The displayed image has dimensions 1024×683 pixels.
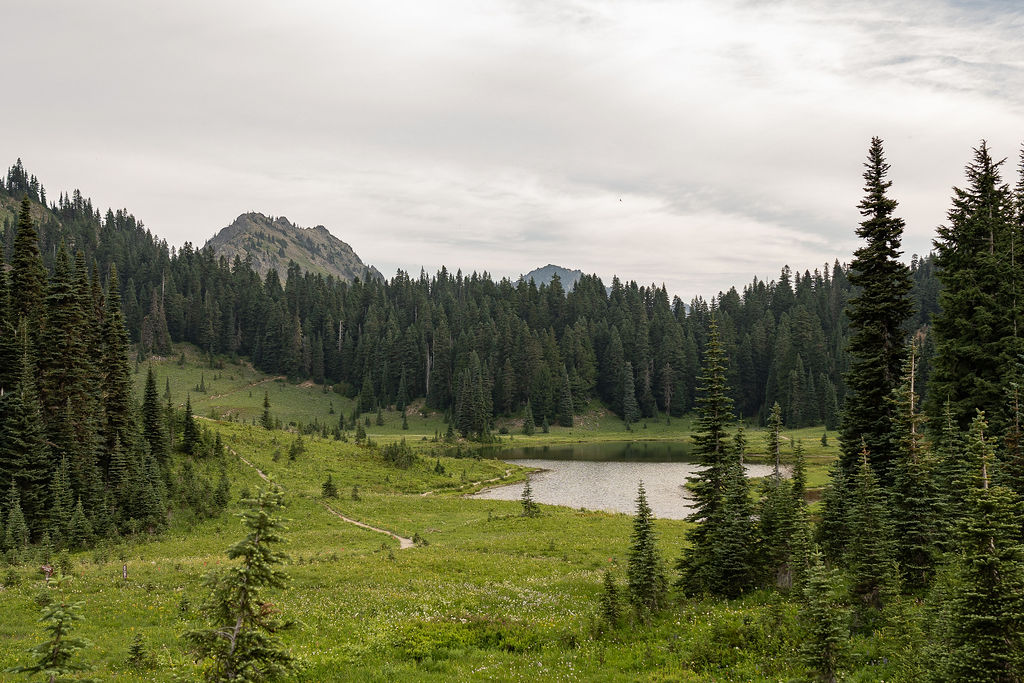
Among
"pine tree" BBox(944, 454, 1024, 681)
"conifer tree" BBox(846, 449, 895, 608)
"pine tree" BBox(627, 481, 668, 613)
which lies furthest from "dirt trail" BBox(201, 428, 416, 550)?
"pine tree" BBox(944, 454, 1024, 681)

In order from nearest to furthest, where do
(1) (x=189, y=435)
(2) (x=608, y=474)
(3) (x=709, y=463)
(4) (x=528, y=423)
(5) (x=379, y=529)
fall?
(3) (x=709, y=463) < (5) (x=379, y=529) < (1) (x=189, y=435) < (2) (x=608, y=474) < (4) (x=528, y=423)

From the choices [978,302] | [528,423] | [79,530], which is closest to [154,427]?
[79,530]

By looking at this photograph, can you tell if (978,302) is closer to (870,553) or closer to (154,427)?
(870,553)

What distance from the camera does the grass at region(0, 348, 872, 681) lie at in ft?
53.5

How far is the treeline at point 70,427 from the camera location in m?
38.5

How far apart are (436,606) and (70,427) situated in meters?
36.4

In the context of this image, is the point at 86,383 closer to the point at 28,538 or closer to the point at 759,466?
the point at 28,538

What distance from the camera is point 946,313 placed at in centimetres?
3488

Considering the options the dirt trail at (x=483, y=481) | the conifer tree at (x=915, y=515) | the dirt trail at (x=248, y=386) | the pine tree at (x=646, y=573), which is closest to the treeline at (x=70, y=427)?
the dirt trail at (x=483, y=481)

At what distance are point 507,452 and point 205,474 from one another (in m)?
67.4

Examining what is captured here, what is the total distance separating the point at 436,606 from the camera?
22578mm

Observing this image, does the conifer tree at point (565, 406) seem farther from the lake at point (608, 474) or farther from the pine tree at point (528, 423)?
the lake at point (608, 474)

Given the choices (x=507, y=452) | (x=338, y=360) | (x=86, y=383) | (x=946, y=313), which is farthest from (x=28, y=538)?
(x=338, y=360)

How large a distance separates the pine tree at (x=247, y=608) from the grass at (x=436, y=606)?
28.3 inches
